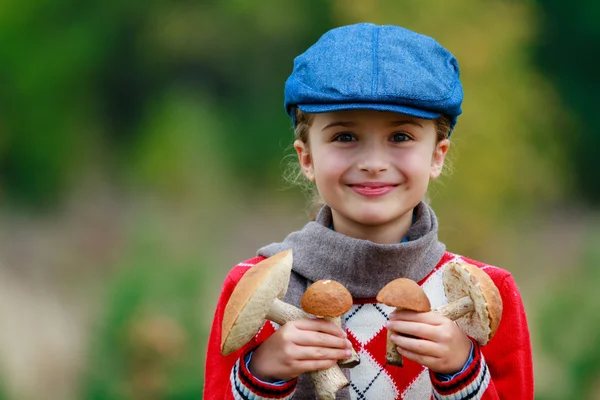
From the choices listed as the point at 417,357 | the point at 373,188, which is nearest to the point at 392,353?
the point at 417,357

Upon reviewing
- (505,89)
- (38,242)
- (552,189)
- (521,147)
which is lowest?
(38,242)

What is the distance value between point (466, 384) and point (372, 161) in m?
0.48

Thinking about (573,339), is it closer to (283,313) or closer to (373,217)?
(373,217)

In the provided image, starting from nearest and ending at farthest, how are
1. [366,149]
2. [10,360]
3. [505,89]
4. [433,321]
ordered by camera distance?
1. [433,321]
2. [366,149]
3. [10,360]
4. [505,89]

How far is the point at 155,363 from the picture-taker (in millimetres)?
3979

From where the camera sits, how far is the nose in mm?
1779

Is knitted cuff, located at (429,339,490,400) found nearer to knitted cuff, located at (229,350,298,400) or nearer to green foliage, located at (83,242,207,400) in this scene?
knitted cuff, located at (229,350,298,400)

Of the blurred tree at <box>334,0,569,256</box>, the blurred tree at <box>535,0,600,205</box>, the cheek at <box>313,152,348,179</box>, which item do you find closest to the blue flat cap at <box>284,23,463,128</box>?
the cheek at <box>313,152,348,179</box>

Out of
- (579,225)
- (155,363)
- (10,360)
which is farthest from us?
(579,225)

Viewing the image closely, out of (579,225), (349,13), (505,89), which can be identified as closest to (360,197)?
(505,89)

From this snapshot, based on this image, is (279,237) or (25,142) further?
(25,142)

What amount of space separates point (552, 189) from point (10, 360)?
4.60 m

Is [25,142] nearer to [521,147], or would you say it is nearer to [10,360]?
[10,360]

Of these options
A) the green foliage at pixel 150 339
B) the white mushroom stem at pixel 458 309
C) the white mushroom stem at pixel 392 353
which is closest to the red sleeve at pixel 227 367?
the white mushroom stem at pixel 392 353
